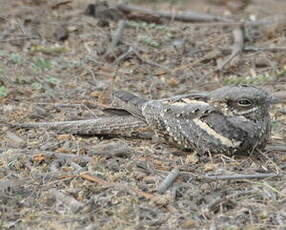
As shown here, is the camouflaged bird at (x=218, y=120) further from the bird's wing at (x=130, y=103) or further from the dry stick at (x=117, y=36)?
the dry stick at (x=117, y=36)

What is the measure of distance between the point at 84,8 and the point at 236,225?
5310 millimetres

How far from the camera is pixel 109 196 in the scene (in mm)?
3707

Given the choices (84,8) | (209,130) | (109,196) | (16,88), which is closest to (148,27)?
(84,8)

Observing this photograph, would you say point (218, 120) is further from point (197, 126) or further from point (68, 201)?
point (68, 201)

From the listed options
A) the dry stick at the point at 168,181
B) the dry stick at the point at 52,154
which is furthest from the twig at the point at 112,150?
the dry stick at the point at 168,181

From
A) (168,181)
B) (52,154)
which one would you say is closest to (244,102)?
(168,181)

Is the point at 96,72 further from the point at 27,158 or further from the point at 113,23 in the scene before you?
the point at 27,158

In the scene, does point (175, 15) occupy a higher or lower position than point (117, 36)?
higher

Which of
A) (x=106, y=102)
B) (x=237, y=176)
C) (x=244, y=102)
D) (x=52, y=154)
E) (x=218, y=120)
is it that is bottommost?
(x=106, y=102)

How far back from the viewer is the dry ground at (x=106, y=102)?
358 cm

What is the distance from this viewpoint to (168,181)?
3.88 meters

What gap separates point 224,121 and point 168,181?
768 millimetres

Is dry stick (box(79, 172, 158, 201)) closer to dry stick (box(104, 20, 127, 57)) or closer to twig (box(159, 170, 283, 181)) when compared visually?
twig (box(159, 170, 283, 181))

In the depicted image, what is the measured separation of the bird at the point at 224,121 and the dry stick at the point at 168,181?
0.46 m
